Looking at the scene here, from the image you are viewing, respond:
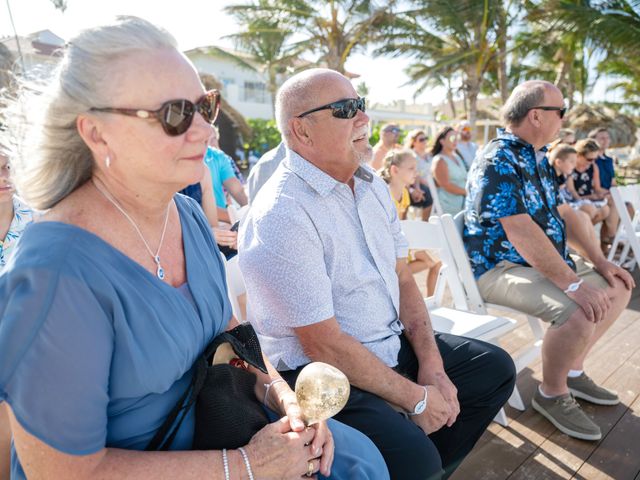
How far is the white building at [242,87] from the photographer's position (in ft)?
106

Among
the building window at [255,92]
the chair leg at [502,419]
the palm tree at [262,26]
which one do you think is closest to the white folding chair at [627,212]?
the chair leg at [502,419]

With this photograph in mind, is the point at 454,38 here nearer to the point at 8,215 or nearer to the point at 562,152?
the point at 562,152

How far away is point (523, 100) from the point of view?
2750mm

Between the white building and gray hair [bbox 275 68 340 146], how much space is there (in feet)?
102

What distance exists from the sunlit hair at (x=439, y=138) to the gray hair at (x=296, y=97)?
4164 millimetres

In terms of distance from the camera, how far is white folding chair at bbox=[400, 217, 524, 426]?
2494 millimetres

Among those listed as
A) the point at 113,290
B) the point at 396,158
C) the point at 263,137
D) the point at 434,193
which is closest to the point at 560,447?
the point at 113,290

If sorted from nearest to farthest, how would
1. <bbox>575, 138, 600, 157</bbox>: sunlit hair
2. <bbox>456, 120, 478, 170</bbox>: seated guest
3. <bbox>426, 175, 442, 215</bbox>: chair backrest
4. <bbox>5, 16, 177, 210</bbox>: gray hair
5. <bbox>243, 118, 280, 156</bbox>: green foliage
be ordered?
1. <bbox>5, 16, 177, 210</bbox>: gray hair
2. <bbox>426, 175, 442, 215</bbox>: chair backrest
3. <bbox>575, 138, 600, 157</bbox>: sunlit hair
4. <bbox>456, 120, 478, 170</bbox>: seated guest
5. <bbox>243, 118, 280, 156</bbox>: green foliage

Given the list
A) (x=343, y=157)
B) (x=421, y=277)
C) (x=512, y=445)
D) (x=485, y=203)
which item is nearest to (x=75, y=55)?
(x=343, y=157)

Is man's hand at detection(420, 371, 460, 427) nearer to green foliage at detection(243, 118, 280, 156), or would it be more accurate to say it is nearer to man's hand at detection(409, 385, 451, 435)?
man's hand at detection(409, 385, 451, 435)

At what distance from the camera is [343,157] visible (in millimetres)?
1951

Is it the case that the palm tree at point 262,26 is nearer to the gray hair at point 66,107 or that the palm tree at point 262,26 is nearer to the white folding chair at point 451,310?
the white folding chair at point 451,310

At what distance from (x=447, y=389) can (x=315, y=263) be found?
692mm

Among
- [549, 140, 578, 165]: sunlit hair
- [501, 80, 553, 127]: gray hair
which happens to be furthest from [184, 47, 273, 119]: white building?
[501, 80, 553, 127]: gray hair
